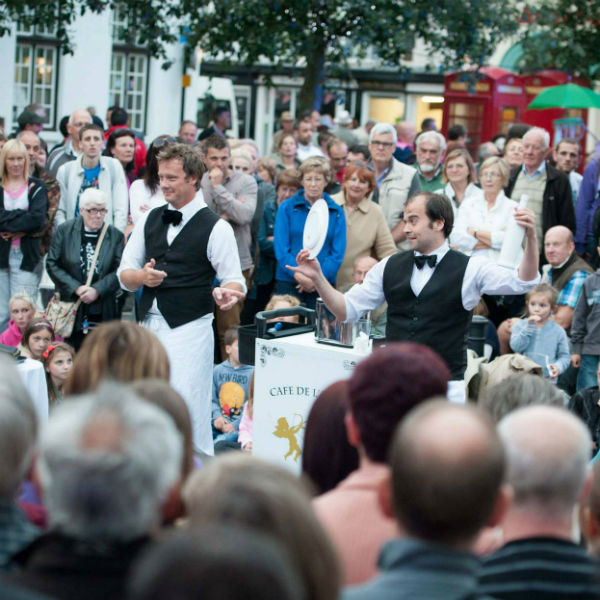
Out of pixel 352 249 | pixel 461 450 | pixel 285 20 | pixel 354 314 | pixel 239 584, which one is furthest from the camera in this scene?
pixel 285 20

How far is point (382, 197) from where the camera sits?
8.08 meters

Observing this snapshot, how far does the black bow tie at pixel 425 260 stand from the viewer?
5027mm

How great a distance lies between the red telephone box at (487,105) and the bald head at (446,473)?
22557 mm

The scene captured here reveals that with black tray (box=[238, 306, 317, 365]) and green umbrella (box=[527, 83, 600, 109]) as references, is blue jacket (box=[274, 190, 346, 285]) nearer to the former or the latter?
black tray (box=[238, 306, 317, 365])

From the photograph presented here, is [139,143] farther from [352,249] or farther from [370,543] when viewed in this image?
[370,543]

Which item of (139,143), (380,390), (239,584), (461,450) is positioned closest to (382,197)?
(139,143)

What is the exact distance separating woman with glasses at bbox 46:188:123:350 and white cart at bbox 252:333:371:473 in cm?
228

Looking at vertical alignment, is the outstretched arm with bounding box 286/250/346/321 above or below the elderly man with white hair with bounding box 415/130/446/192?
below

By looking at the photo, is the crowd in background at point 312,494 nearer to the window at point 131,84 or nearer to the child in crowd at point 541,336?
the child in crowd at point 541,336

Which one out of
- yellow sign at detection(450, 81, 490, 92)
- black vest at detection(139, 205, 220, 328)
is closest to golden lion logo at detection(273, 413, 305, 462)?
black vest at detection(139, 205, 220, 328)

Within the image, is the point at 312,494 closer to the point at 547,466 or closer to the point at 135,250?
the point at 547,466

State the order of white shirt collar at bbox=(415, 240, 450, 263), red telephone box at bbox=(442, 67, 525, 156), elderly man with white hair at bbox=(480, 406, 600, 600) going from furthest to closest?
1. red telephone box at bbox=(442, 67, 525, 156)
2. white shirt collar at bbox=(415, 240, 450, 263)
3. elderly man with white hair at bbox=(480, 406, 600, 600)

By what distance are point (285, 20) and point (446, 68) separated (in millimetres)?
2757

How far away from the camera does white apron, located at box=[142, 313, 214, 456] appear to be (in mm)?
5633
